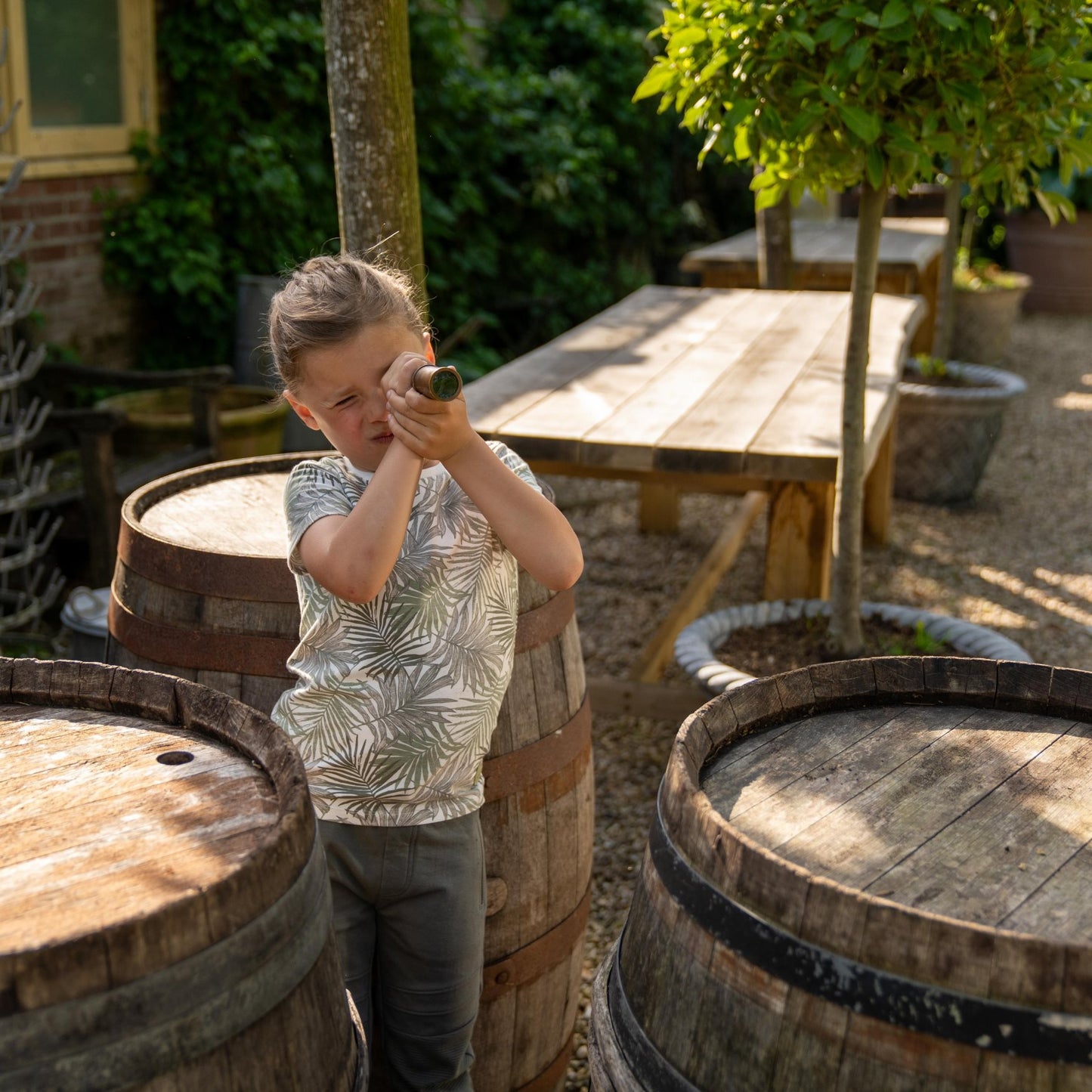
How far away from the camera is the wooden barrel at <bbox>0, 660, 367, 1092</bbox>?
39.9 inches

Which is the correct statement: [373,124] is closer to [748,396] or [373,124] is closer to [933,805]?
[748,396]

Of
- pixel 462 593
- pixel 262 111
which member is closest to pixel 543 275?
pixel 262 111

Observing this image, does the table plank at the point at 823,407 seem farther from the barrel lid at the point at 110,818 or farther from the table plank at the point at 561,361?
the barrel lid at the point at 110,818

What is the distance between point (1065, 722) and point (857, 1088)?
2.16 ft

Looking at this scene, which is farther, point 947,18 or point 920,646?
point 920,646

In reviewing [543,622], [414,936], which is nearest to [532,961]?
[414,936]

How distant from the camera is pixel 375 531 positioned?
1.49m

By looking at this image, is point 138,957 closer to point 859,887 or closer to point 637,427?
point 859,887

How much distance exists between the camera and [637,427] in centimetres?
319

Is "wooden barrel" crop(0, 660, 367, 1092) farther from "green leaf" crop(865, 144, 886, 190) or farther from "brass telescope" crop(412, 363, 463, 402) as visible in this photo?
"green leaf" crop(865, 144, 886, 190)

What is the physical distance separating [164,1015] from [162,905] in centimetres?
9

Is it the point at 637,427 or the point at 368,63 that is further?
the point at 637,427

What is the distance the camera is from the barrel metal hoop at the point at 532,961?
2.04 metres

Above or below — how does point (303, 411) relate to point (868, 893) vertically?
above
